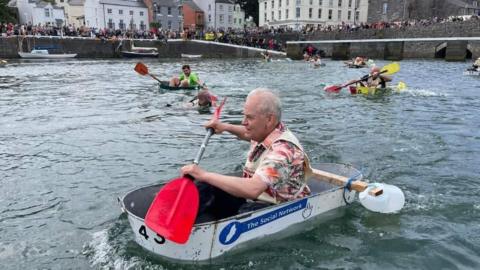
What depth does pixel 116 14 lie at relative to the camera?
81.9 metres

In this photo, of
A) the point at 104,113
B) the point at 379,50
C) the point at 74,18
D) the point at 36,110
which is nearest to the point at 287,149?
the point at 104,113

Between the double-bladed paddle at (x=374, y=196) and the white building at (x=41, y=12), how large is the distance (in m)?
86.7

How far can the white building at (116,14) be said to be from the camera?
7969cm

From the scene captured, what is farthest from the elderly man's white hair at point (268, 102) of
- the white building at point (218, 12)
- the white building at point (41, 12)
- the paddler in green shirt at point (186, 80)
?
the white building at point (218, 12)

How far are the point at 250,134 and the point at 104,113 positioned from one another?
11.0m

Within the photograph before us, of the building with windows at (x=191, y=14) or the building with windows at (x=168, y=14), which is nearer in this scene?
the building with windows at (x=168, y=14)

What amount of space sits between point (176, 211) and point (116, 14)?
8434 centimetres

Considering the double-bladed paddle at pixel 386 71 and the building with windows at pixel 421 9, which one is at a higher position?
the building with windows at pixel 421 9

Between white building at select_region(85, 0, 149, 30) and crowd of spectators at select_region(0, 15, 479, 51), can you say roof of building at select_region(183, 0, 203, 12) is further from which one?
crowd of spectators at select_region(0, 15, 479, 51)

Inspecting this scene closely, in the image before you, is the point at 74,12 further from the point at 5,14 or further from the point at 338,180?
the point at 338,180

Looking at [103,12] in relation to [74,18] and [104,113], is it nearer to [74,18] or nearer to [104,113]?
[74,18]

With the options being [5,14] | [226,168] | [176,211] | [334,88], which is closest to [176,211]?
[176,211]

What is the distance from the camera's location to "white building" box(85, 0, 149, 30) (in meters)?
79.7

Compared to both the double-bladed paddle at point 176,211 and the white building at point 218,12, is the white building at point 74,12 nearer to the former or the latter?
the white building at point 218,12
